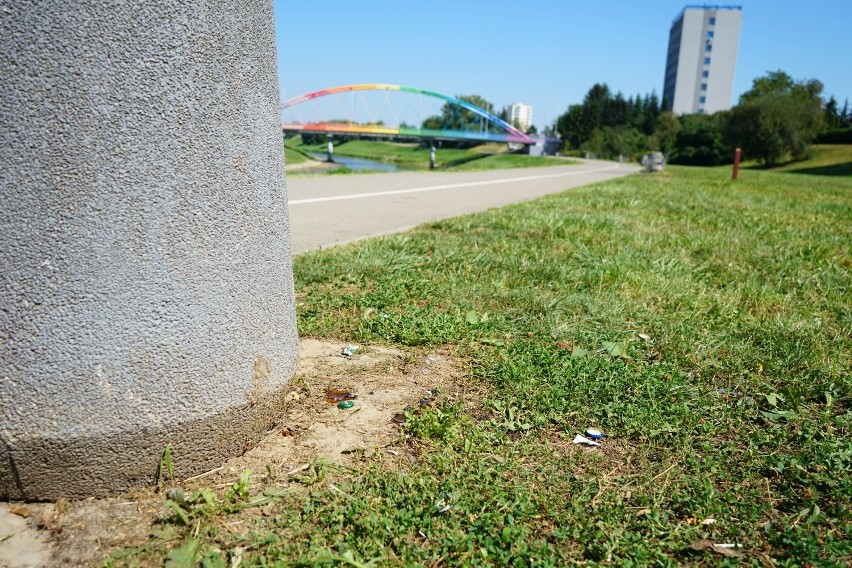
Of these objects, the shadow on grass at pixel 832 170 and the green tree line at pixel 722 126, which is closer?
the shadow on grass at pixel 832 170

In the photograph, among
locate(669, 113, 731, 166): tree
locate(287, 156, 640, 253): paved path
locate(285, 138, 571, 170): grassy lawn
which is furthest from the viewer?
locate(669, 113, 731, 166): tree

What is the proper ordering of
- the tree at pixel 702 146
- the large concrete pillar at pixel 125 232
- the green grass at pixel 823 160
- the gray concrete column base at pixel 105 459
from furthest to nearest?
the tree at pixel 702 146, the green grass at pixel 823 160, the gray concrete column base at pixel 105 459, the large concrete pillar at pixel 125 232

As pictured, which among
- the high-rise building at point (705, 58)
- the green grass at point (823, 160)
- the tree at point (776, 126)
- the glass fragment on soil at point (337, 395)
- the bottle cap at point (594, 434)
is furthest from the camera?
the high-rise building at point (705, 58)

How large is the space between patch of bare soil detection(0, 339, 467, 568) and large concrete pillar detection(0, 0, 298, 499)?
0.07m

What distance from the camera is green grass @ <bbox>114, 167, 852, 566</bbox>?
5.75 ft

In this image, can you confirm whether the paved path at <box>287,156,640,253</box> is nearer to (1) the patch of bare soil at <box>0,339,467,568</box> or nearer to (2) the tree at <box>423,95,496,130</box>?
(1) the patch of bare soil at <box>0,339,467,568</box>

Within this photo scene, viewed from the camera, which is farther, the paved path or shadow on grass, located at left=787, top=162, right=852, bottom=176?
shadow on grass, located at left=787, top=162, right=852, bottom=176

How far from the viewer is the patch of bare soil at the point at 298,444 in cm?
173

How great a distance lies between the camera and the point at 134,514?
1.86 meters

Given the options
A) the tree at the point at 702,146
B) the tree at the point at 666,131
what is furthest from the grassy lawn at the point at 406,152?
the tree at the point at 666,131

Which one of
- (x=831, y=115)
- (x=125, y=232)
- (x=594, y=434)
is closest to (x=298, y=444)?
(x=125, y=232)

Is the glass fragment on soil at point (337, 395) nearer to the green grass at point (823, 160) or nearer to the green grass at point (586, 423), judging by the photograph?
the green grass at point (586, 423)

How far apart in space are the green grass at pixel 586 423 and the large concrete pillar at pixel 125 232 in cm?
37

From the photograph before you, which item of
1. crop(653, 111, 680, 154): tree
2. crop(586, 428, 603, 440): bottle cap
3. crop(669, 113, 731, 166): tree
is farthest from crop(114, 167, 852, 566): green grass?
crop(653, 111, 680, 154): tree
